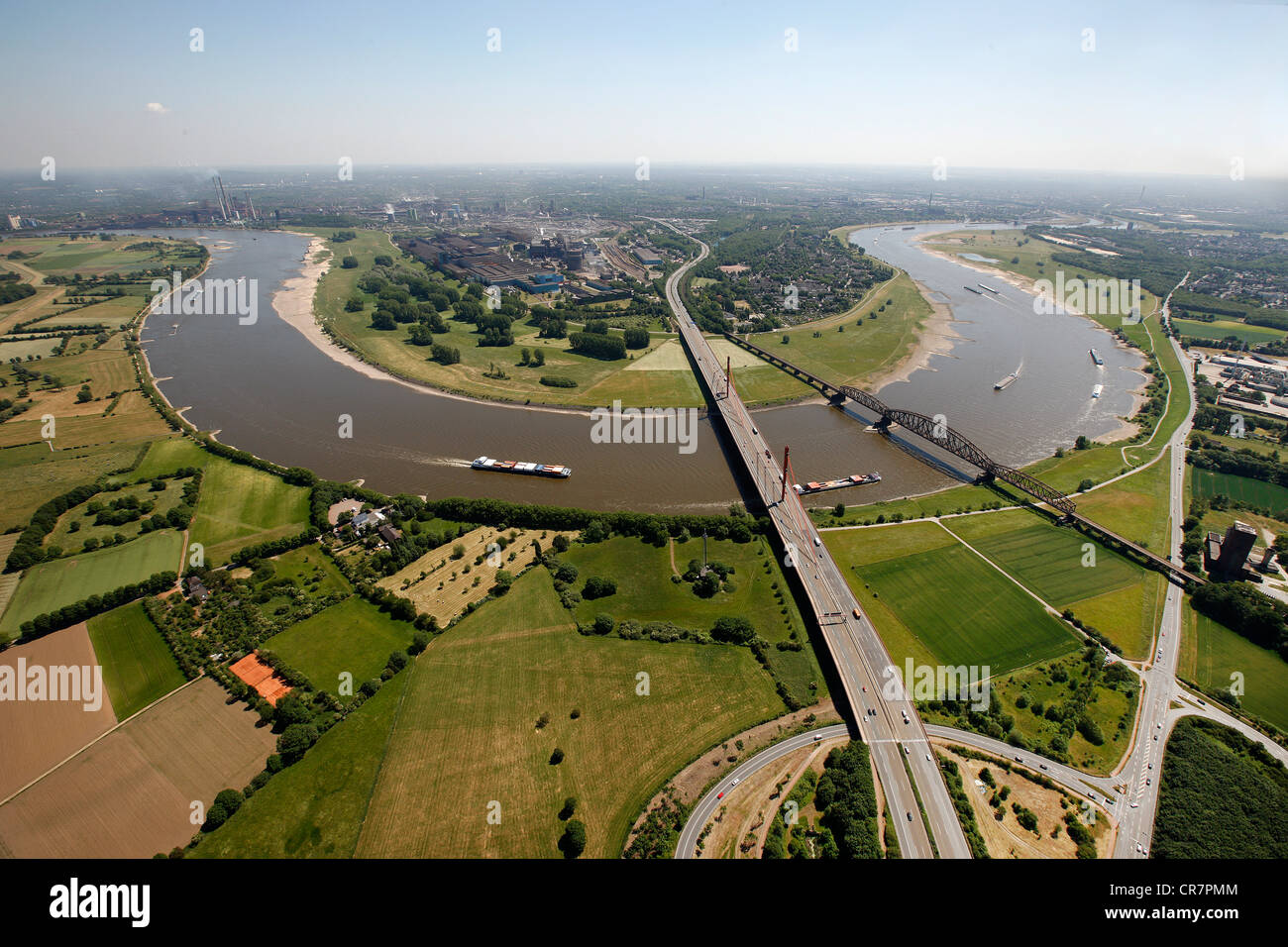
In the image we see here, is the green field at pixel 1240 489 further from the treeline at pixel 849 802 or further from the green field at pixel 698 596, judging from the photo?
the treeline at pixel 849 802

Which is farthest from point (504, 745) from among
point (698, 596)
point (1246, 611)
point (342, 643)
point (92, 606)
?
point (1246, 611)

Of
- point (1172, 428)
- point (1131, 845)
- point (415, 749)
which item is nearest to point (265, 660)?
point (415, 749)

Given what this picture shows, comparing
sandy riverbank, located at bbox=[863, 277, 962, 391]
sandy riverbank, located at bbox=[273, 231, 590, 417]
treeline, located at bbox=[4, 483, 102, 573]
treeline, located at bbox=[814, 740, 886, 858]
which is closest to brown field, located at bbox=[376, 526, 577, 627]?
treeline, located at bbox=[814, 740, 886, 858]

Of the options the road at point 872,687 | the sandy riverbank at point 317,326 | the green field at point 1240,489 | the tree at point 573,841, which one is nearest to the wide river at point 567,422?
the sandy riverbank at point 317,326

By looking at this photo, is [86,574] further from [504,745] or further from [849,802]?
[849,802]

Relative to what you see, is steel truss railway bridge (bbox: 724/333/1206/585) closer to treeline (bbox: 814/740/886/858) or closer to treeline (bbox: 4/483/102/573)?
treeline (bbox: 814/740/886/858)
